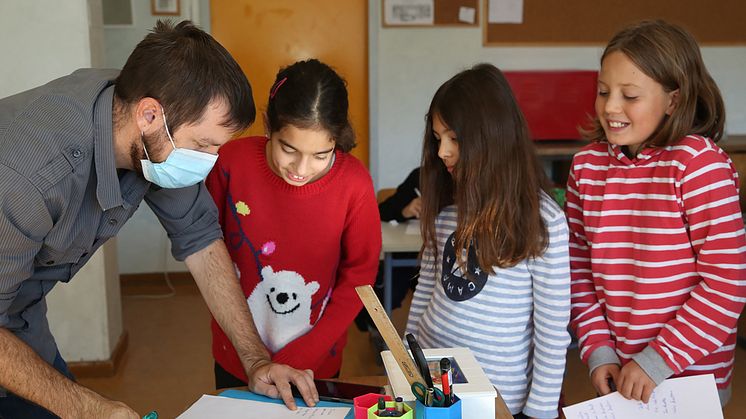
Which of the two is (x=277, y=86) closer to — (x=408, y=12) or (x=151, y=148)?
(x=151, y=148)

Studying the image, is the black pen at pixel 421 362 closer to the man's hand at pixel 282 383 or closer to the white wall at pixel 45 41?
Answer: the man's hand at pixel 282 383

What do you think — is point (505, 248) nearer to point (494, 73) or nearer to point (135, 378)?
point (494, 73)

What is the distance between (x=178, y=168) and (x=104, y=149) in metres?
0.16

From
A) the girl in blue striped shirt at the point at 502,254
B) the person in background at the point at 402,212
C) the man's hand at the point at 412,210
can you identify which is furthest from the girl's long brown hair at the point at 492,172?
the man's hand at the point at 412,210

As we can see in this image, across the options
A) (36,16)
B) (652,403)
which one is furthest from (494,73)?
(36,16)

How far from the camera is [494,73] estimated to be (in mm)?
1576

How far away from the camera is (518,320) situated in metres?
1.54

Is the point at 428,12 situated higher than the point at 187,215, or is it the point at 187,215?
the point at 428,12

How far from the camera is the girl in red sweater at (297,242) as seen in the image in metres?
1.63

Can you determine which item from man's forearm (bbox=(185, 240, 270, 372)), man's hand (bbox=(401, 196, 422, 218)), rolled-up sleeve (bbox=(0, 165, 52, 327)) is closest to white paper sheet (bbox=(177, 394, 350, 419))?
man's forearm (bbox=(185, 240, 270, 372))

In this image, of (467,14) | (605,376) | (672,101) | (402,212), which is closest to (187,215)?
(605,376)

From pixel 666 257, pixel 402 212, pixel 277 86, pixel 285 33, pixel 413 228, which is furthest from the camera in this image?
pixel 285 33

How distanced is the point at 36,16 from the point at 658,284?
94.7 inches

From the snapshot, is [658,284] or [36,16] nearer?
[658,284]
